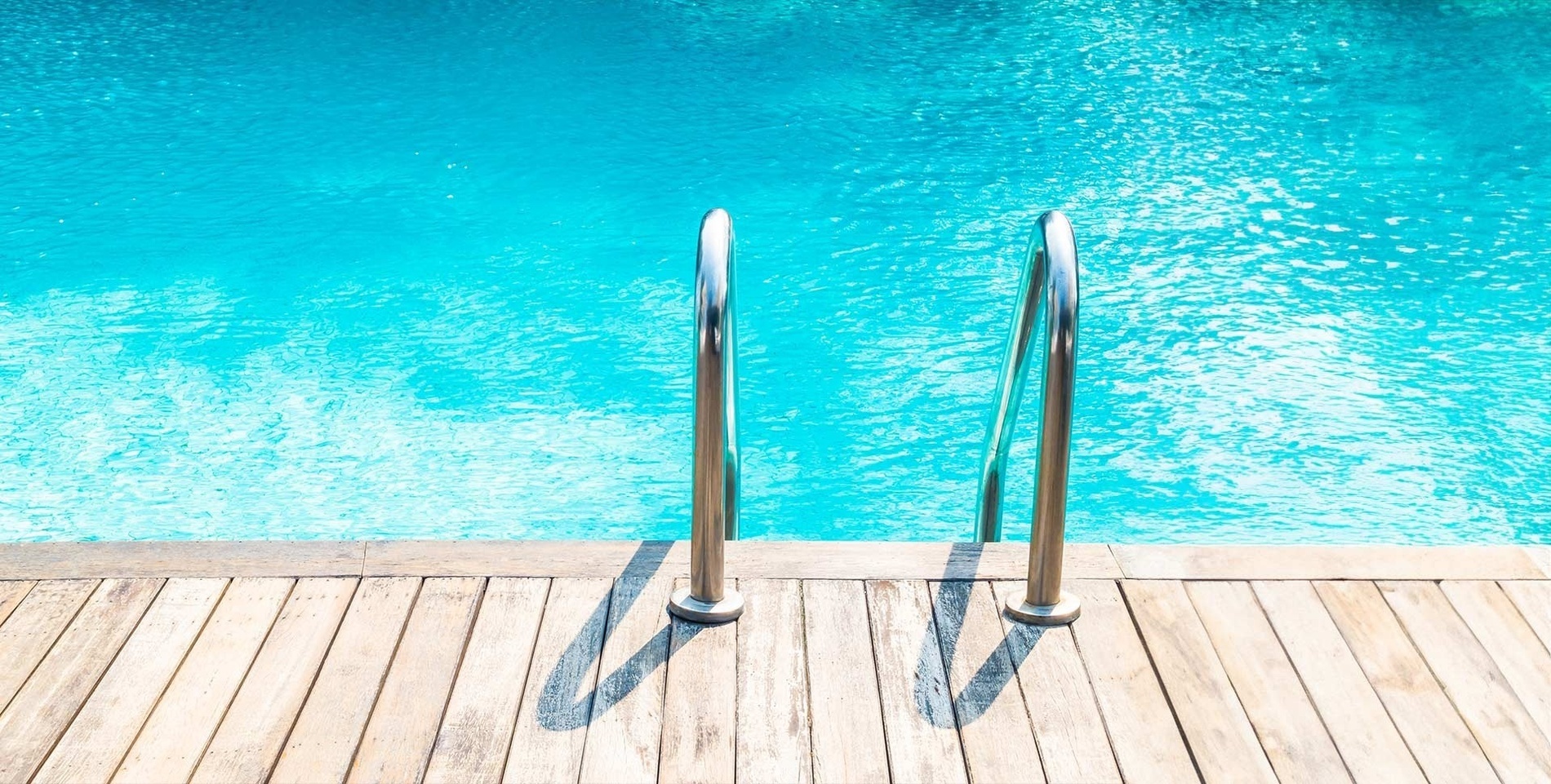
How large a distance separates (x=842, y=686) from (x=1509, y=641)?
1164 mm

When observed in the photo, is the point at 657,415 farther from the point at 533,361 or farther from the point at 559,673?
the point at 559,673

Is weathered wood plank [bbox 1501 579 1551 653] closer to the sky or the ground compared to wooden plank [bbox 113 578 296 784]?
closer to the ground

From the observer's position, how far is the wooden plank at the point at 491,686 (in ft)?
6.19

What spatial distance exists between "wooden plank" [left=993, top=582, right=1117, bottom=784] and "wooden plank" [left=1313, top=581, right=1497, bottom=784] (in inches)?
14.5

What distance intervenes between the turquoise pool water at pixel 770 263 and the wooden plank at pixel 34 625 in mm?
1750

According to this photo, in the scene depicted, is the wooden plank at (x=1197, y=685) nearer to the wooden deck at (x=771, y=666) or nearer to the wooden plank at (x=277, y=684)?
the wooden deck at (x=771, y=666)

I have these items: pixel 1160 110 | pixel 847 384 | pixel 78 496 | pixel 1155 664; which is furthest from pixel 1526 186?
pixel 78 496

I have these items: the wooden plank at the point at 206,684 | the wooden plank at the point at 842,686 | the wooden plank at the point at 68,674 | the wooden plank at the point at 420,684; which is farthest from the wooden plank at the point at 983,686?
the wooden plank at the point at 68,674

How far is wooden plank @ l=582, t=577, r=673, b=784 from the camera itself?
1895 millimetres

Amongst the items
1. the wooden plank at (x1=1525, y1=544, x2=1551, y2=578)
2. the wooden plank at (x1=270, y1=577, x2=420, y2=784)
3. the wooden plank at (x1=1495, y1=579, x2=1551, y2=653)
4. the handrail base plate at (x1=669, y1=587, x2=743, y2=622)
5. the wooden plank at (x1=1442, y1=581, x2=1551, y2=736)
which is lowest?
the wooden plank at (x1=1525, y1=544, x2=1551, y2=578)

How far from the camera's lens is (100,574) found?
2334mm

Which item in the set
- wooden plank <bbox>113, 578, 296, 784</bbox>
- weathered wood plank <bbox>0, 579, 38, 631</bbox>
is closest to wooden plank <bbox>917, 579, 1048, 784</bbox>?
wooden plank <bbox>113, 578, 296, 784</bbox>

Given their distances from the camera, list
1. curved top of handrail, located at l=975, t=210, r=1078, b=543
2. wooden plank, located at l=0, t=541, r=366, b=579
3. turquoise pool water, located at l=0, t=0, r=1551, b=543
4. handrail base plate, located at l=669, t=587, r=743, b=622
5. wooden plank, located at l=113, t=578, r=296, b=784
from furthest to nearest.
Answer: turquoise pool water, located at l=0, t=0, r=1551, b=543, wooden plank, located at l=0, t=541, r=366, b=579, handrail base plate, located at l=669, t=587, r=743, b=622, curved top of handrail, located at l=975, t=210, r=1078, b=543, wooden plank, located at l=113, t=578, r=296, b=784

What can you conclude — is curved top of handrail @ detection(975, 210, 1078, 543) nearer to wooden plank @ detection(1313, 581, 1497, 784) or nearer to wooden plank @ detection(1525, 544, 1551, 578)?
wooden plank @ detection(1313, 581, 1497, 784)
